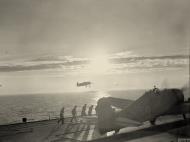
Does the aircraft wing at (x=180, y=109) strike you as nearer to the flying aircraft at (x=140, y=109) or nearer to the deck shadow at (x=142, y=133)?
the flying aircraft at (x=140, y=109)

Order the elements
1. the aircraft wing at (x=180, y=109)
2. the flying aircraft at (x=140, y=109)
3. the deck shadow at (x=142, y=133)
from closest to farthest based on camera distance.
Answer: the deck shadow at (x=142, y=133) → the flying aircraft at (x=140, y=109) → the aircraft wing at (x=180, y=109)

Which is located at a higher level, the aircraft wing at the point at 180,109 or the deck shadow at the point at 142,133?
the aircraft wing at the point at 180,109

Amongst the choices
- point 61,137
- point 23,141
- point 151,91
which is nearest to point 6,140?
point 23,141

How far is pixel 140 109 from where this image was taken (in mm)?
34469

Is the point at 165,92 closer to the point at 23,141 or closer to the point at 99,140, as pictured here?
the point at 99,140

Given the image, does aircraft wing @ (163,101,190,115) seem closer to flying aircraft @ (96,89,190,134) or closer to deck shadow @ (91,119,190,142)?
flying aircraft @ (96,89,190,134)

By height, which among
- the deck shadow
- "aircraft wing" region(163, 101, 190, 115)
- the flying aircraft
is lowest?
the deck shadow

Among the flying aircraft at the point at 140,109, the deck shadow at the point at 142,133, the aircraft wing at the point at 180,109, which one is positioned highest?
the flying aircraft at the point at 140,109

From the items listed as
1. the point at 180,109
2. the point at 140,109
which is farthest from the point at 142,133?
the point at 180,109

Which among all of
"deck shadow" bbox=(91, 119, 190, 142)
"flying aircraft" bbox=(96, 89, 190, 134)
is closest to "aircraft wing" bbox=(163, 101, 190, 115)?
"flying aircraft" bbox=(96, 89, 190, 134)

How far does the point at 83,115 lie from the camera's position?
170 ft

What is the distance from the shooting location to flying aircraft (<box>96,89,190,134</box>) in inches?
1142

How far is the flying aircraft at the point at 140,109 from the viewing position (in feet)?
95.1

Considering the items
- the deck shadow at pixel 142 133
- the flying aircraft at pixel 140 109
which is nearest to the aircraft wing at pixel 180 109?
the flying aircraft at pixel 140 109
